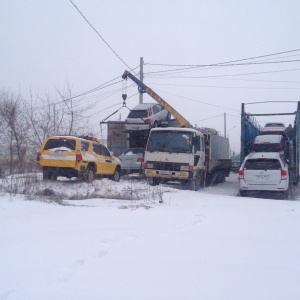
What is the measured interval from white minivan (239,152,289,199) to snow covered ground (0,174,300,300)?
4890 millimetres

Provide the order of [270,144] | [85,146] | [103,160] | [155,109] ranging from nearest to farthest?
[85,146], [103,160], [270,144], [155,109]

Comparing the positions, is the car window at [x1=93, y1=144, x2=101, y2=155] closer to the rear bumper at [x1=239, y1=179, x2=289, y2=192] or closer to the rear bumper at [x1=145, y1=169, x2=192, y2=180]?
the rear bumper at [x1=145, y1=169, x2=192, y2=180]

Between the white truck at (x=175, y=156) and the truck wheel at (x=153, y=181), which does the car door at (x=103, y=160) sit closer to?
the white truck at (x=175, y=156)

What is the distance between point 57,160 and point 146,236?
832 centimetres

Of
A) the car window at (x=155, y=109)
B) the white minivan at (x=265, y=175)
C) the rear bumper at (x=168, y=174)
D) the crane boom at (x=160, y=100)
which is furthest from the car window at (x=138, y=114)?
→ the white minivan at (x=265, y=175)

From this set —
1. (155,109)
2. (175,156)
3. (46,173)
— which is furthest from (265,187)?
(155,109)

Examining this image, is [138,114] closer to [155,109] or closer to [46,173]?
[155,109]

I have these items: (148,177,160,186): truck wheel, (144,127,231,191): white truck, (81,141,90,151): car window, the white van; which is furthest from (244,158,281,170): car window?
(81,141,90,151): car window

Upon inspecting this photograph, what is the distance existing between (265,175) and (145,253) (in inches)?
355

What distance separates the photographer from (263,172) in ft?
41.4

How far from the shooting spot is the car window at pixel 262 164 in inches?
497

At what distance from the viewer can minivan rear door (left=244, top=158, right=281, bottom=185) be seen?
12547 mm

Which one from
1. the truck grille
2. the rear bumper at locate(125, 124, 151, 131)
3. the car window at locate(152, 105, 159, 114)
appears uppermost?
the car window at locate(152, 105, 159, 114)

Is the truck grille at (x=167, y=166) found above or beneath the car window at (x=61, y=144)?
beneath
